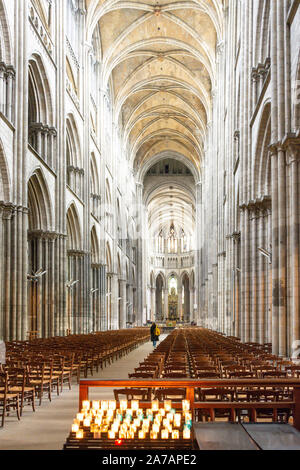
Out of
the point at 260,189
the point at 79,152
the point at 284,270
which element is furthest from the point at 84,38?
the point at 284,270

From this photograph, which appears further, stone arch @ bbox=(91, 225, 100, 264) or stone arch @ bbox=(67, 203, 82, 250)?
stone arch @ bbox=(91, 225, 100, 264)

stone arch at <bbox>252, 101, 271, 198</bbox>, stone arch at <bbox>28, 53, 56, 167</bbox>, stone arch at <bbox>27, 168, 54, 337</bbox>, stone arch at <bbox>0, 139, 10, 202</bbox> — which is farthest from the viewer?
stone arch at <bbox>27, 168, 54, 337</bbox>

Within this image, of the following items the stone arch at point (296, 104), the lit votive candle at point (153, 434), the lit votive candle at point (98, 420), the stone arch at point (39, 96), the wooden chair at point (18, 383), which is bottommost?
the wooden chair at point (18, 383)

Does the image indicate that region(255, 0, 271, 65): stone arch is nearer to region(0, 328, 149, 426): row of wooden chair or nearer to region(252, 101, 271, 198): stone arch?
region(252, 101, 271, 198): stone arch

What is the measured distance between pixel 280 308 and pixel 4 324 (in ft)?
35.0

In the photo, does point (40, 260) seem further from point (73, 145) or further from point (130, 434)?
point (130, 434)

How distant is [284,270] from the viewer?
1645 cm

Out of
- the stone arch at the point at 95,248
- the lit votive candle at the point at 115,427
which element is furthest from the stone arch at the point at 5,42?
the stone arch at the point at 95,248

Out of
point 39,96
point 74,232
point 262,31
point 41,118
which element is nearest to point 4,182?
point 41,118

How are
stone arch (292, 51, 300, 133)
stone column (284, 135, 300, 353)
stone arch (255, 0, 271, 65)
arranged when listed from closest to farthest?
stone column (284, 135, 300, 353) < stone arch (292, 51, 300, 133) < stone arch (255, 0, 271, 65)

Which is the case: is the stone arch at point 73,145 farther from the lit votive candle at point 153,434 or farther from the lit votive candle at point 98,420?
the lit votive candle at point 153,434

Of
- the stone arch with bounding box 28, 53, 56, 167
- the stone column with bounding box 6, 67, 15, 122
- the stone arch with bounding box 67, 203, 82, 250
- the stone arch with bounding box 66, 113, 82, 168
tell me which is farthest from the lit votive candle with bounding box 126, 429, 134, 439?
the stone arch with bounding box 66, 113, 82, 168

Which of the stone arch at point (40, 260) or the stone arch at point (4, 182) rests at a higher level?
the stone arch at point (4, 182)
